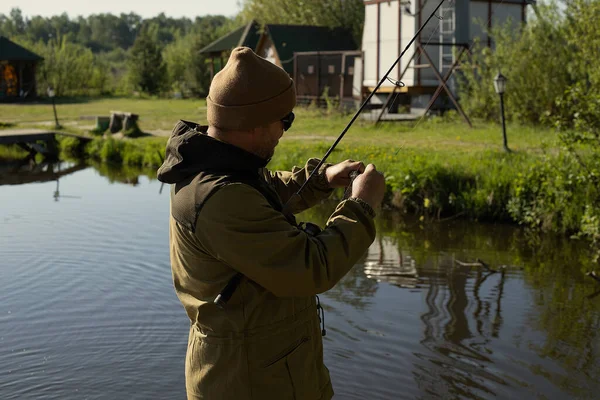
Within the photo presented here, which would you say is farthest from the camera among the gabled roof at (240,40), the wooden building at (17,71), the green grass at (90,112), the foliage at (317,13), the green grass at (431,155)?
the wooden building at (17,71)

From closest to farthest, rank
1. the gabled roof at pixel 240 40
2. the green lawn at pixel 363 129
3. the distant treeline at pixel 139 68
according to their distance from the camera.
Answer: the green lawn at pixel 363 129
the gabled roof at pixel 240 40
the distant treeline at pixel 139 68

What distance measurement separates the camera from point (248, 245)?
2377 mm

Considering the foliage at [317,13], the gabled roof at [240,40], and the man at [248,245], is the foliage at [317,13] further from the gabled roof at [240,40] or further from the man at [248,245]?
the man at [248,245]

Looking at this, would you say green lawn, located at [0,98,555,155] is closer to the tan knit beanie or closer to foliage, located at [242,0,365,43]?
the tan knit beanie

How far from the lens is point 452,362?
6.24 meters

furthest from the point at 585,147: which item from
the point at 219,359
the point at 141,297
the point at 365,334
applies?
the point at 219,359

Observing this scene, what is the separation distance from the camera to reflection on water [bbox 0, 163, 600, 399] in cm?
586

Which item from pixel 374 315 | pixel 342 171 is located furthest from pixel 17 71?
pixel 342 171

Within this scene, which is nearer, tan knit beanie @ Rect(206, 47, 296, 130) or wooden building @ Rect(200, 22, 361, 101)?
tan knit beanie @ Rect(206, 47, 296, 130)

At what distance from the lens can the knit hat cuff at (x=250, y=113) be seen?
98.7 inches

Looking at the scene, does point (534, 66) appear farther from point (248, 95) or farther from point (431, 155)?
point (248, 95)

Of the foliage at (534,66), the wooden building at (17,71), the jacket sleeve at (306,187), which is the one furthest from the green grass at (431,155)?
the wooden building at (17,71)

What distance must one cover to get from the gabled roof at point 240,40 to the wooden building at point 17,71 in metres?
9.35

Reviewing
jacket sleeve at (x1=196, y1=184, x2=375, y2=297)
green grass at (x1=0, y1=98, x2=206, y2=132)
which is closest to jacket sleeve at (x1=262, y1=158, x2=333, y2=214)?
jacket sleeve at (x1=196, y1=184, x2=375, y2=297)
